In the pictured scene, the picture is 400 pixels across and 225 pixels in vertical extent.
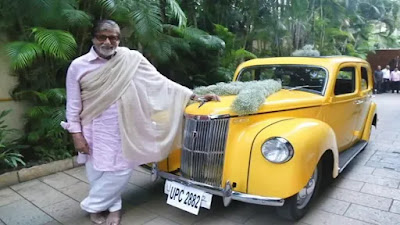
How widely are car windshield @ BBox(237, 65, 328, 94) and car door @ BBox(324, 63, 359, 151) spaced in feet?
0.55

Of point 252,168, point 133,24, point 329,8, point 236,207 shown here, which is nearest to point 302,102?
point 252,168

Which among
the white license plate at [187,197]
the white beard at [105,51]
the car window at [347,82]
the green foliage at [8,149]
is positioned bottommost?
the green foliage at [8,149]

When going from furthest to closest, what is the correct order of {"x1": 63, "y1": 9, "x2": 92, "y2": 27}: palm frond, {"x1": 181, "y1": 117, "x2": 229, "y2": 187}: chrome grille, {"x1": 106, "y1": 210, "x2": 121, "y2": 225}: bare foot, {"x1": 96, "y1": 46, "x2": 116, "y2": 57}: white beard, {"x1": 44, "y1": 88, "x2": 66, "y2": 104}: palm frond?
1. {"x1": 44, "y1": 88, "x2": 66, "y2": 104}: palm frond
2. {"x1": 63, "y1": 9, "x2": 92, "y2": 27}: palm frond
3. {"x1": 106, "y1": 210, "x2": 121, "y2": 225}: bare foot
4. {"x1": 181, "y1": 117, "x2": 229, "y2": 187}: chrome grille
5. {"x1": 96, "y1": 46, "x2": 116, "y2": 57}: white beard

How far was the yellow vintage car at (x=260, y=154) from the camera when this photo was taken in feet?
7.29

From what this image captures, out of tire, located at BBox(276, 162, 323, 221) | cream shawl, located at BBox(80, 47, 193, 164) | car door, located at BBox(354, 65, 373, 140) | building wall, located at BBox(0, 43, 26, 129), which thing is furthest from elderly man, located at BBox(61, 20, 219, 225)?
car door, located at BBox(354, 65, 373, 140)

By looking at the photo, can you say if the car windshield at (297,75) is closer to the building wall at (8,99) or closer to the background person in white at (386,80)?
the building wall at (8,99)

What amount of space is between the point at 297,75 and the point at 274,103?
3.08ft

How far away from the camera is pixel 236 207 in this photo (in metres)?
2.86

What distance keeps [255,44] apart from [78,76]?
788 centimetres

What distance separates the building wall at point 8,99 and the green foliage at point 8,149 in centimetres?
17

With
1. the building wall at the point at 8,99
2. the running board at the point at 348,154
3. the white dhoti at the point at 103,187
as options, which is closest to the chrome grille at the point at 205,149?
the white dhoti at the point at 103,187

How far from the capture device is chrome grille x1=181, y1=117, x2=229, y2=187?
7.97ft

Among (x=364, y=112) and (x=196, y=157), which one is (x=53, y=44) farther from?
(x=364, y=112)

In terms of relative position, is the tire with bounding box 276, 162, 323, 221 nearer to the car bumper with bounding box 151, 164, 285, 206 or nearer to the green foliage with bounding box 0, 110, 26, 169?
the car bumper with bounding box 151, 164, 285, 206
